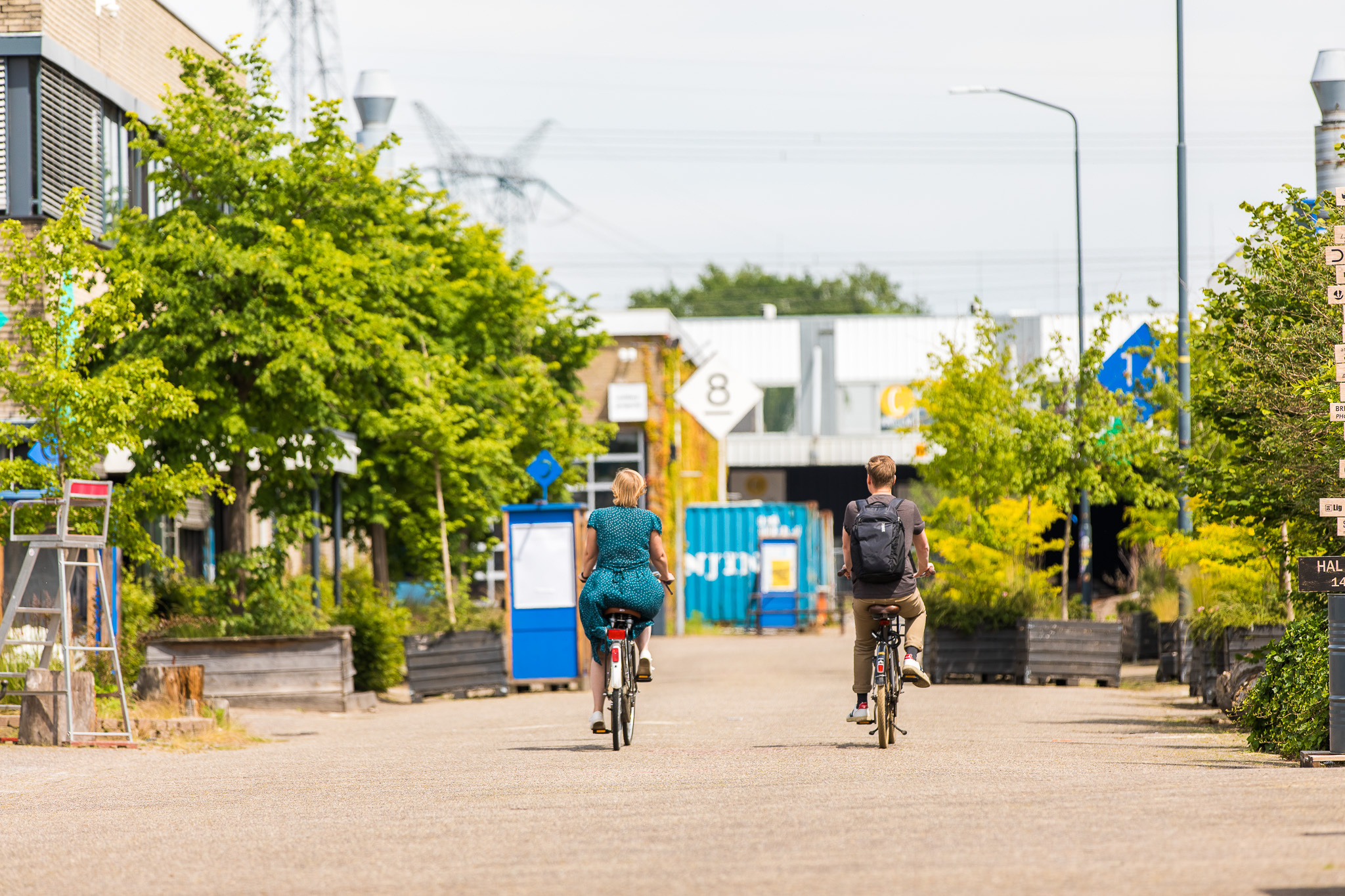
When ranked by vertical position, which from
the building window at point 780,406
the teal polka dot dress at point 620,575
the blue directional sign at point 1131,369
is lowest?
the teal polka dot dress at point 620,575

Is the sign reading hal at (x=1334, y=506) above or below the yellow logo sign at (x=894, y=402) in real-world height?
below

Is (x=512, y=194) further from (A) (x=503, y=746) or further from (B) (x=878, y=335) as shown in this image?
(A) (x=503, y=746)

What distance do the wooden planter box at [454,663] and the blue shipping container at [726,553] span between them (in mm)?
20787

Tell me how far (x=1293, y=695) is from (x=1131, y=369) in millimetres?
13230

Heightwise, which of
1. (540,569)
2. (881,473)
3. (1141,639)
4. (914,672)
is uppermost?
(881,473)

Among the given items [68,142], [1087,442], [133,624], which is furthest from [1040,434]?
[68,142]

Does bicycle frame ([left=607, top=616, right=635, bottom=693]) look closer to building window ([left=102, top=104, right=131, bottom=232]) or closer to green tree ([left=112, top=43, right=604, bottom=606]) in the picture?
green tree ([left=112, top=43, right=604, bottom=606])

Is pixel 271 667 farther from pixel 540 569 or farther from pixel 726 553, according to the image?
pixel 726 553

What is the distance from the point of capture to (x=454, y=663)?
793 inches

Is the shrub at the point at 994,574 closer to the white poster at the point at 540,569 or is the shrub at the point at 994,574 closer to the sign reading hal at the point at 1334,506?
the white poster at the point at 540,569

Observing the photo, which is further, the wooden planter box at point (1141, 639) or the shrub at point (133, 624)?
the wooden planter box at point (1141, 639)

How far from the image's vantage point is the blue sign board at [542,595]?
67.8 ft

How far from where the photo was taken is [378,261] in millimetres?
18344

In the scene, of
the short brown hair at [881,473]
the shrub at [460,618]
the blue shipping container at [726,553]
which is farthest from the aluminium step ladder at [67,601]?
the blue shipping container at [726,553]
